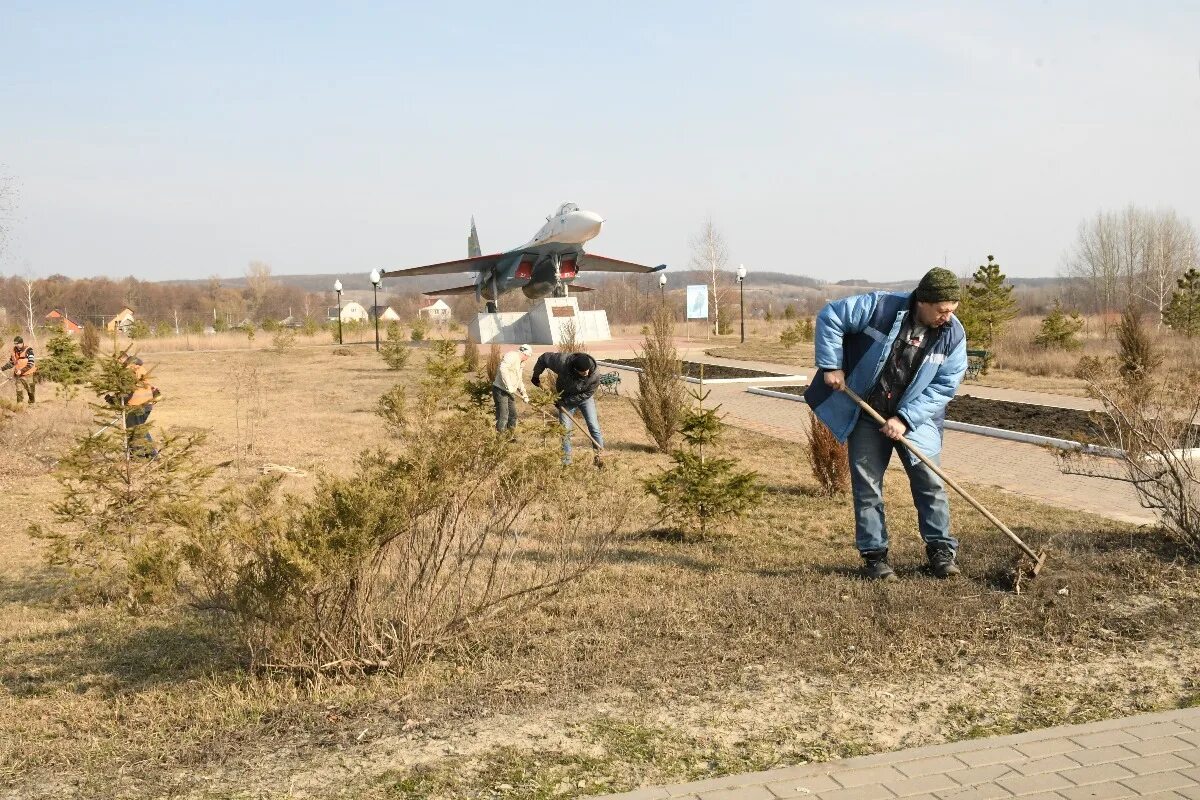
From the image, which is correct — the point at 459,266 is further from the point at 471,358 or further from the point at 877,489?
the point at 877,489

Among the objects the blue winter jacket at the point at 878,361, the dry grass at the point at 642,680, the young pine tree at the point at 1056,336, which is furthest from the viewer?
the young pine tree at the point at 1056,336

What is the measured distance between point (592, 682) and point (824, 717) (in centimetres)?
92

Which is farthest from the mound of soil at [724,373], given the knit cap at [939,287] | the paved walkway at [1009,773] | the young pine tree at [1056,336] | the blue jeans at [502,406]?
the paved walkway at [1009,773]

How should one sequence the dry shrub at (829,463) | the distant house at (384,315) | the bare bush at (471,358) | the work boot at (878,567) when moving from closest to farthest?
1. the work boot at (878,567)
2. the dry shrub at (829,463)
3. the bare bush at (471,358)
4. the distant house at (384,315)

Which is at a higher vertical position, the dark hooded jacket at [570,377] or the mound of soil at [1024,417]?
the dark hooded jacket at [570,377]

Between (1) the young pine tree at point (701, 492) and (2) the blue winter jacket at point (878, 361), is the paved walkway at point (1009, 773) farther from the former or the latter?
(1) the young pine tree at point (701, 492)

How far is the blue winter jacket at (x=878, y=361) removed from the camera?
5.08 meters

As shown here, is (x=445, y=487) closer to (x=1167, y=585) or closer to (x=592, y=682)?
(x=592, y=682)

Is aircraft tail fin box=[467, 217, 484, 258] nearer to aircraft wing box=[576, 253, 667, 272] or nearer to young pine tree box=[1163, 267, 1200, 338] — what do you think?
aircraft wing box=[576, 253, 667, 272]

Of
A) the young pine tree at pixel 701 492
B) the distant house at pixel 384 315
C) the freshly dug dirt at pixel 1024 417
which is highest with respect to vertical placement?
the distant house at pixel 384 315

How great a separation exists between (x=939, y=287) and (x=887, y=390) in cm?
60

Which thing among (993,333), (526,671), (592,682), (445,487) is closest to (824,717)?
(592,682)

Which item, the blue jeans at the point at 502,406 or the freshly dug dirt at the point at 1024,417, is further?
the freshly dug dirt at the point at 1024,417

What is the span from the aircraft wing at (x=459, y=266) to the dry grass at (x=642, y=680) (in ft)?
106
